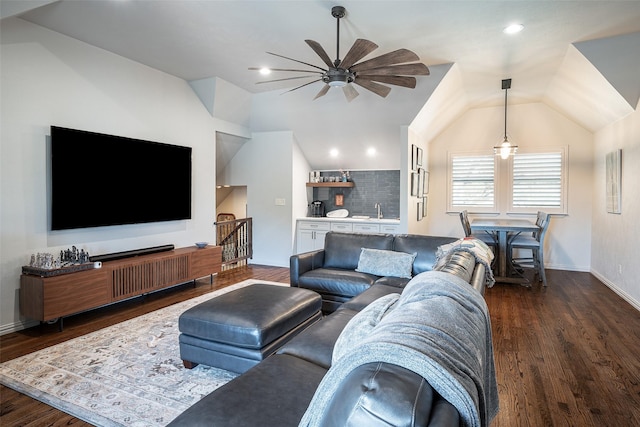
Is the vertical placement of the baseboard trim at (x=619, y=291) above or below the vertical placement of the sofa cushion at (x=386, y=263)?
below

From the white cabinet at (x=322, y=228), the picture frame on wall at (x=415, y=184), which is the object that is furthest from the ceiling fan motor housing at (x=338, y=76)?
the white cabinet at (x=322, y=228)

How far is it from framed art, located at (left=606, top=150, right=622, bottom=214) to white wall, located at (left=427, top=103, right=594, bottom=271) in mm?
947

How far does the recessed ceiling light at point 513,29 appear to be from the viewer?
11.3 ft

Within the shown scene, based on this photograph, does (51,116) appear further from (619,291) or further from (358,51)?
(619,291)

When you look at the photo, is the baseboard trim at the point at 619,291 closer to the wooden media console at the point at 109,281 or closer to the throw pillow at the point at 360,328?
the throw pillow at the point at 360,328

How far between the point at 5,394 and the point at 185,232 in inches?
120

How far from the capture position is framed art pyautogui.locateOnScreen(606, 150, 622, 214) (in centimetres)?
470

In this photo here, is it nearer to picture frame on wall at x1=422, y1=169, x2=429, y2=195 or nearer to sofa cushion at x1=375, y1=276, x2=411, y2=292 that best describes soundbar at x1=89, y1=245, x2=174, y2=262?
sofa cushion at x1=375, y1=276, x2=411, y2=292

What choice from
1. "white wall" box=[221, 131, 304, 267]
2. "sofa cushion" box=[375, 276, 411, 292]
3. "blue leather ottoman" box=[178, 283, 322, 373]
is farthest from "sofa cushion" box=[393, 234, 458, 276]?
"white wall" box=[221, 131, 304, 267]

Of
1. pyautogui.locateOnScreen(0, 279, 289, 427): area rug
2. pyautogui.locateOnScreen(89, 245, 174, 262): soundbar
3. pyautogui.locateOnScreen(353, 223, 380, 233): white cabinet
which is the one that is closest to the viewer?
pyautogui.locateOnScreen(0, 279, 289, 427): area rug

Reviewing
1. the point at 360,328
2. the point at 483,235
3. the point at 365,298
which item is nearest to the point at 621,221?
the point at 483,235

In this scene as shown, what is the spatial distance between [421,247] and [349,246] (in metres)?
0.83

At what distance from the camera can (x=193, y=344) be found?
2.50 m

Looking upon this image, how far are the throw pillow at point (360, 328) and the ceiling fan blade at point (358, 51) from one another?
2082 mm
